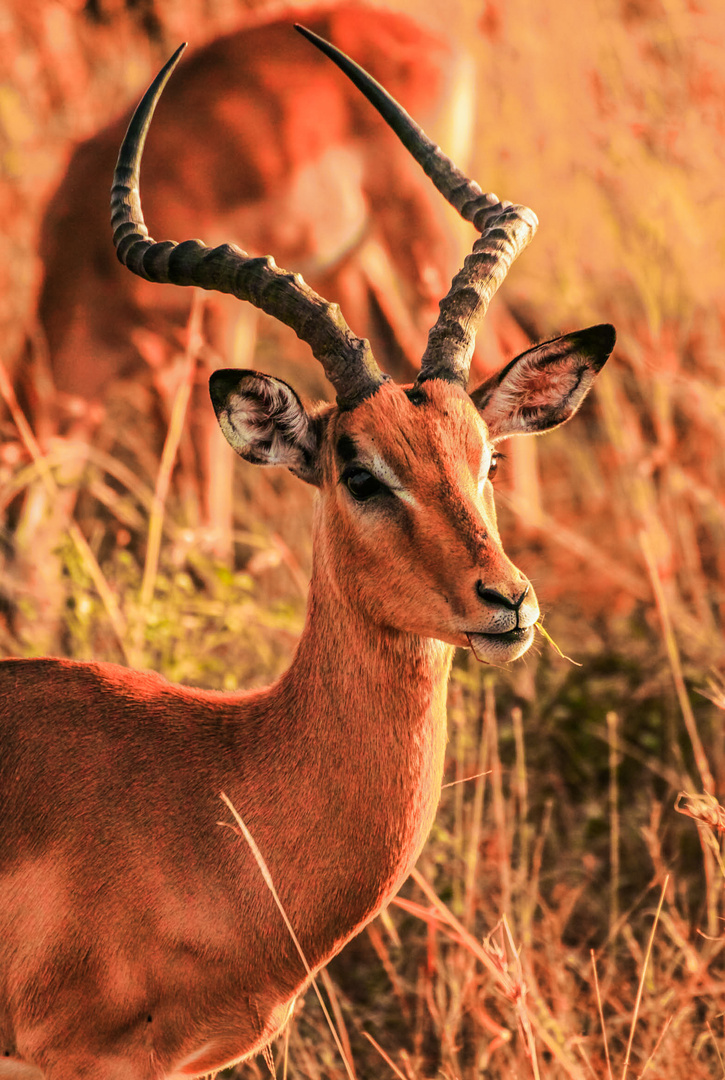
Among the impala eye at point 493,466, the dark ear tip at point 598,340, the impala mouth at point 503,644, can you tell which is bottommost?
the impala mouth at point 503,644

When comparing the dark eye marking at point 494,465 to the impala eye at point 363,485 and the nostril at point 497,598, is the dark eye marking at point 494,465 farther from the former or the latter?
the nostril at point 497,598

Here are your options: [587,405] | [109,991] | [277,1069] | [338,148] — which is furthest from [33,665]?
[587,405]

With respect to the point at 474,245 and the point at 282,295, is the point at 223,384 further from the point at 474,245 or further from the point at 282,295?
the point at 474,245

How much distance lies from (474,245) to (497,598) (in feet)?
4.10

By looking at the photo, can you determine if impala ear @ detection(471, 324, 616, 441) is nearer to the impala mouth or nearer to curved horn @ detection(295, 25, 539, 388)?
curved horn @ detection(295, 25, 539, 388)

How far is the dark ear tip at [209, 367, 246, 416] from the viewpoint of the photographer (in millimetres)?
3395

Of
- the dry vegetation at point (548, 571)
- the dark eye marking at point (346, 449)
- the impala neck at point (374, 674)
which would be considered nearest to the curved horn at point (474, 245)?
the dark eye marking at point (346, 449)

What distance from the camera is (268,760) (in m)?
3.38

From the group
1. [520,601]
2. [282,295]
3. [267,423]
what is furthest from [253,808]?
[282,295]

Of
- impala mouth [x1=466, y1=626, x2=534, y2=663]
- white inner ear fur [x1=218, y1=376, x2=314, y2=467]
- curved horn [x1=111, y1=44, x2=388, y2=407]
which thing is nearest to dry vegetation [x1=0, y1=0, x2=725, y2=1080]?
impala mouth [x1=466, y1=626, x2=534, y2=663]

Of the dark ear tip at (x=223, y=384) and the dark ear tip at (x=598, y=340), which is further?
the dark ear tip at (x=598, y=340)

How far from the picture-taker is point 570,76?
10781mm

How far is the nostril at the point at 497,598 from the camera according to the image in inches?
114

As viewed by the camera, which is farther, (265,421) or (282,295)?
(265,421)
